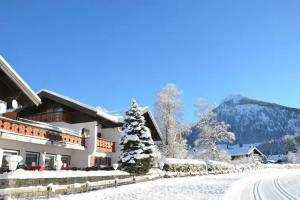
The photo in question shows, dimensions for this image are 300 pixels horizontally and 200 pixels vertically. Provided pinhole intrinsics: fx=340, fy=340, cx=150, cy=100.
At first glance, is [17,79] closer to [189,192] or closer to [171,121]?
[189,192]

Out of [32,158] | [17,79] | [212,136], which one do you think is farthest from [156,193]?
[212,136]

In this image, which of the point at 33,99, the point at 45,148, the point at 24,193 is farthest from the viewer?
the point at 45,148

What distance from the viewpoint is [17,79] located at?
19859 millimetres

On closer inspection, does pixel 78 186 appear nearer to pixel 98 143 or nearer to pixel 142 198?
pixel 142 198

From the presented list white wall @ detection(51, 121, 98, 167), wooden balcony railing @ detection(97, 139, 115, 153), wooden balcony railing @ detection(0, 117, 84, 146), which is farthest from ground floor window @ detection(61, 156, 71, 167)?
wooden balcony railing @ detection(97, 139, 115, 153)

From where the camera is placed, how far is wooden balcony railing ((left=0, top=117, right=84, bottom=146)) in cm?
2169

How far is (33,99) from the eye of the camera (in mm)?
20906

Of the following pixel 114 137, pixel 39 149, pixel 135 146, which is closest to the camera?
pixel 39 149

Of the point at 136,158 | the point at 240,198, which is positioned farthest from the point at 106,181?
the point at 240,198

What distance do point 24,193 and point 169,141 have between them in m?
33.7

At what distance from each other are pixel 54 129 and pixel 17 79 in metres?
7.75

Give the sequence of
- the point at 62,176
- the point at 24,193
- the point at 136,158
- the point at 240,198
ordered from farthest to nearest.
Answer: the point at 136,158 → the point at 62,176 → the point at 240,198 → the point at 24,193

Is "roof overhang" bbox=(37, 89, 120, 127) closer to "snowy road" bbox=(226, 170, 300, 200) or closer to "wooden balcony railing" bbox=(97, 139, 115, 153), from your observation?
"wooden balcony railing" bbox=(97, 139, 115, 153)

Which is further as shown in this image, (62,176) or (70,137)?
(70,137)
